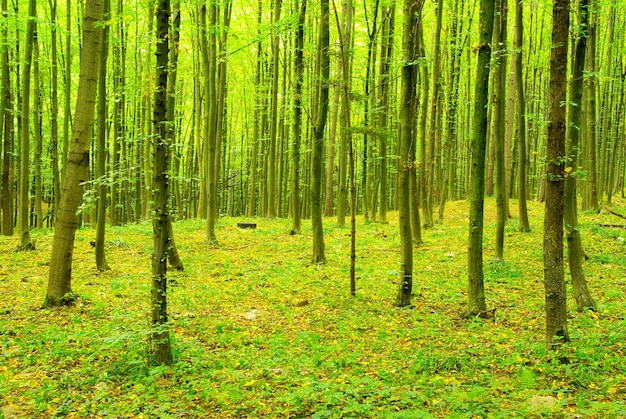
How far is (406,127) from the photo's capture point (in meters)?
8.13

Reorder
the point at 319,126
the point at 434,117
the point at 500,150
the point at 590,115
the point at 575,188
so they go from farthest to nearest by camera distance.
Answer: the point at 590,115, the point at 434,117, the point at 500,150, the point at 319,126, the point at 575,188

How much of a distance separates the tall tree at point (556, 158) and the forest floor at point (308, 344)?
1.01 m

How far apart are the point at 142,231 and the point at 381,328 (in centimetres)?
1171

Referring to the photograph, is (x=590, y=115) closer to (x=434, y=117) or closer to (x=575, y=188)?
(x=434, y=117)

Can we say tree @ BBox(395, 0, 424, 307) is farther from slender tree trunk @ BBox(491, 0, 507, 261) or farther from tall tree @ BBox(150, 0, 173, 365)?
tall tree @ BBox(150, 0, 173, 365)

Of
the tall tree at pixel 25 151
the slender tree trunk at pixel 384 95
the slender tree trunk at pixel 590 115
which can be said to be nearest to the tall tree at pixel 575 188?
the slender tree trunk at pixel 590 115

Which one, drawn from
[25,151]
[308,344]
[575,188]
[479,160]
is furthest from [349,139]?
[25,151]

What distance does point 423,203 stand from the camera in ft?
52.2

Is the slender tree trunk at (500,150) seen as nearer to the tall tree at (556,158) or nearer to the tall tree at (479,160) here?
the tall tree at (479,160)

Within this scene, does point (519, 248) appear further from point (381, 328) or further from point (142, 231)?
point (142, 231)

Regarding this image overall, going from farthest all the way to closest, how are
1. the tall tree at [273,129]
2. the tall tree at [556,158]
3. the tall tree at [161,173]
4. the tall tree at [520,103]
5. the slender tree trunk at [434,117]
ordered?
the tall tree at [273,129], the slender tree trunk at [434,117], the tall tree at [520,103], the tall tree at [556,158], the tall tree at [161,173]

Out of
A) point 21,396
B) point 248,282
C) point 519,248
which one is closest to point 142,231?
point 248,282

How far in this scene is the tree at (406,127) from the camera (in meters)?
7.82

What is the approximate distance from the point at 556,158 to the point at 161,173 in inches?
197
